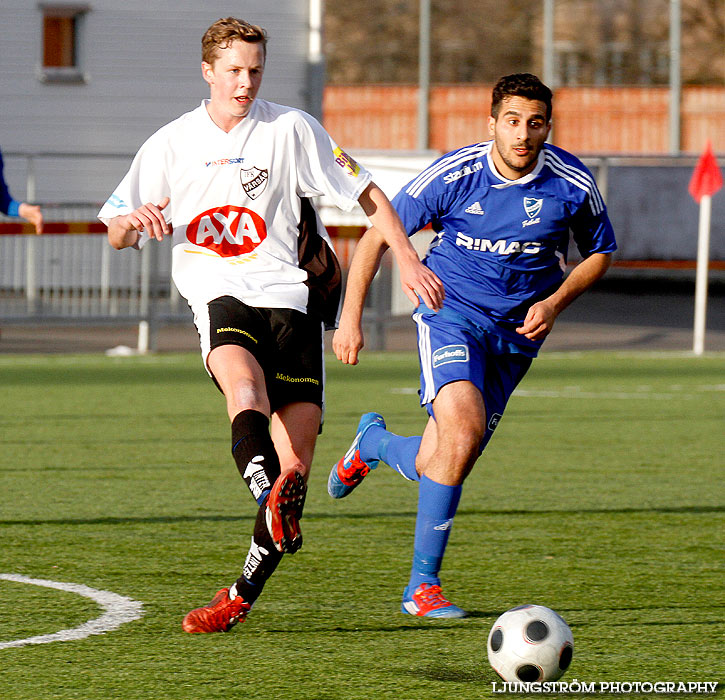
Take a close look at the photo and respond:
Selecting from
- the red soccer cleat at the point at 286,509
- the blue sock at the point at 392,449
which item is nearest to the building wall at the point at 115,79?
the blue sock at the point at 392,449

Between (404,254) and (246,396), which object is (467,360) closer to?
(404,254)

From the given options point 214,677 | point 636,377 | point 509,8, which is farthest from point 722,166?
point 509,8

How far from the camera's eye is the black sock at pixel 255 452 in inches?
210

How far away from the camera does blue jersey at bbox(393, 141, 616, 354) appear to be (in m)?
6.33

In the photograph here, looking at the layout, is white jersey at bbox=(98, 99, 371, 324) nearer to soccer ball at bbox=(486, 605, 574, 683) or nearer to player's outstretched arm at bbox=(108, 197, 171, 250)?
player's outstretched arm at bbox=(108, 197, 171, 250)

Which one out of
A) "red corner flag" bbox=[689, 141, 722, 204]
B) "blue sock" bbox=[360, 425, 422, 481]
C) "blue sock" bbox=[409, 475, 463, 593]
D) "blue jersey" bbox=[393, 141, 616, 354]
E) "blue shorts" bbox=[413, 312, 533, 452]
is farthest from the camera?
"red corner flag" bbox=[689, 141, 722, 204]

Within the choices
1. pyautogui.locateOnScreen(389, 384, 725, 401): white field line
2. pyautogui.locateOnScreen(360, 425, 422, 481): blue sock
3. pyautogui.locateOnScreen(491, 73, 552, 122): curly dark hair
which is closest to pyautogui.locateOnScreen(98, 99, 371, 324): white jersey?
pyautogui.locateOnScreen(491, 73, 552, 122): curly dark hair

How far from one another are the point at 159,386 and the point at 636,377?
4.71 m

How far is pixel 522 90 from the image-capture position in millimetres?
6109

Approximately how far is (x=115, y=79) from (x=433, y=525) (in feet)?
82.6

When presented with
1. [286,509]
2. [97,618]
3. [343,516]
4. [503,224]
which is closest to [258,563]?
[286,509]

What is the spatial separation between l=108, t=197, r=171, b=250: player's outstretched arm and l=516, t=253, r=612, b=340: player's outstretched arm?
1396 mm

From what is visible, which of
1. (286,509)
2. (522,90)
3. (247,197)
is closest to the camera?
(286,509)

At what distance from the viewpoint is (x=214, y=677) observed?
490 cm
